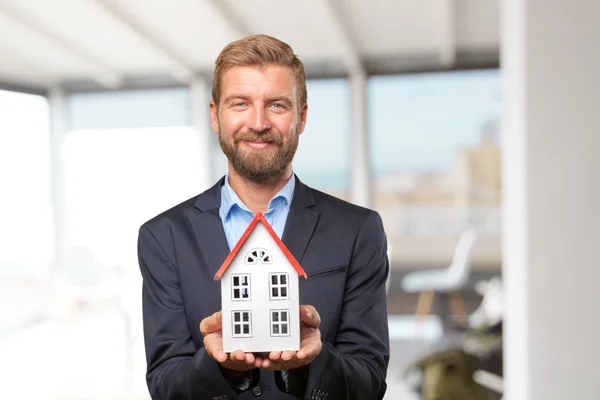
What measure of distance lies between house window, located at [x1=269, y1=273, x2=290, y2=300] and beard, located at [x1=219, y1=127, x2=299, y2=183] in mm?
147

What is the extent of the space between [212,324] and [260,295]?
6cm

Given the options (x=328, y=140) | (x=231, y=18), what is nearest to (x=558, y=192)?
(x=231, y=18)

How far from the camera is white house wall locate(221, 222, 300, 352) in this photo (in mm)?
799

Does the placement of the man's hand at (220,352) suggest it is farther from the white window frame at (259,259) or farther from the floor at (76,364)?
the floor at (76,364)

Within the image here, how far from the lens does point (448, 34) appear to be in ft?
15.4

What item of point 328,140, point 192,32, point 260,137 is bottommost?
point 260,137

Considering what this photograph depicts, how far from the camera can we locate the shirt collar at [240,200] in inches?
38.6

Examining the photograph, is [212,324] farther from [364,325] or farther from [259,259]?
[364,325]

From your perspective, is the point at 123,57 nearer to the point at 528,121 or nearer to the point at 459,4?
the point at 459,4

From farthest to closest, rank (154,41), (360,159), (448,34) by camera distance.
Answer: (360,159) → (448,34) → (154,41)

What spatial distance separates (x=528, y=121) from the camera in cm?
214

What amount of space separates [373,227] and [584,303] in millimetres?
1360

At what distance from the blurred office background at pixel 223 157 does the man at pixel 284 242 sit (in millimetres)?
1304

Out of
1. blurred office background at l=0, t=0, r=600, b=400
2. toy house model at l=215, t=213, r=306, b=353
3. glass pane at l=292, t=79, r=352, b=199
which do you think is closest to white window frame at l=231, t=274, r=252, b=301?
toy house model at l=215, t=213, r=306, b=353
